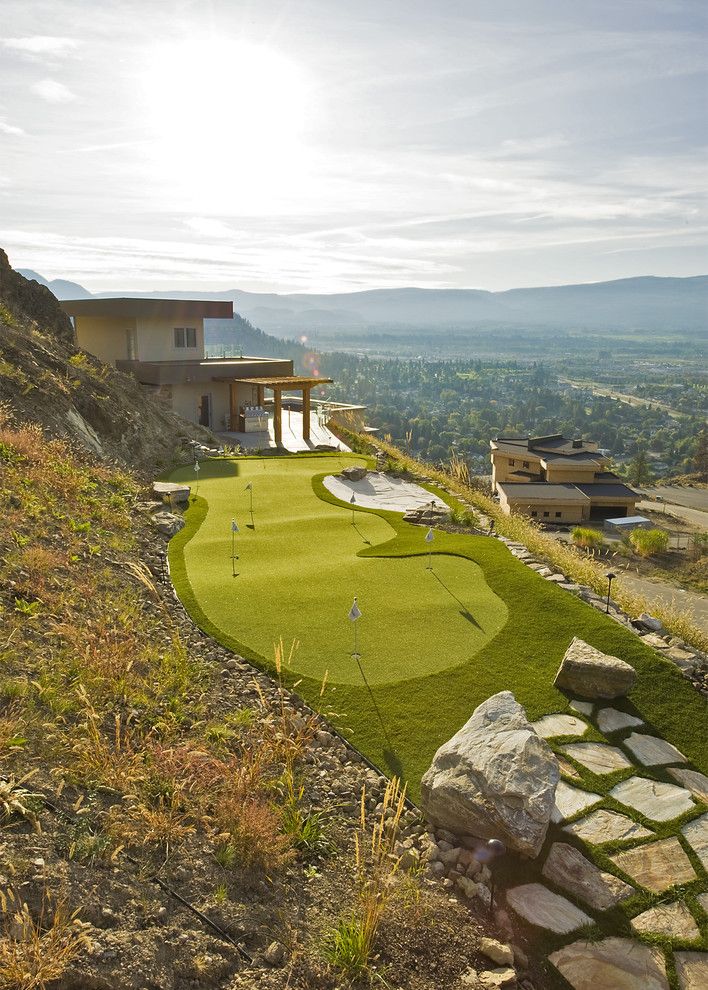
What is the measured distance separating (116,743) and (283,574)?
5.35m

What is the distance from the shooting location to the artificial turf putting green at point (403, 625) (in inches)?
274

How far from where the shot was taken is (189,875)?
14.7ft

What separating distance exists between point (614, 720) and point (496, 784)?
93.5 inches

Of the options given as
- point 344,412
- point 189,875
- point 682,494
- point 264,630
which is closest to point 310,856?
point 189,875

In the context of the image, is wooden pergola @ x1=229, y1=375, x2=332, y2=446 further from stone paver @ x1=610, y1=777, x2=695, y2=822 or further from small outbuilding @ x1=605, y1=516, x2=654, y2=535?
small outbuilding @ x1=605, y1=516, x2=654, y2=535

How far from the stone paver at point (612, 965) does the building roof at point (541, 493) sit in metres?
40.1

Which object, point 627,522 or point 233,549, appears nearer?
point 233,549

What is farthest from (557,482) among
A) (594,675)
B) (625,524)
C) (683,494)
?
(594,675)

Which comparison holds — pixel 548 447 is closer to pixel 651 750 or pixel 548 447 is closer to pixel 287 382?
pixel 287 382

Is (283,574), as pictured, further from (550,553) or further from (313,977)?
(313,977)

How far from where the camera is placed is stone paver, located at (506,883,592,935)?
188 inches

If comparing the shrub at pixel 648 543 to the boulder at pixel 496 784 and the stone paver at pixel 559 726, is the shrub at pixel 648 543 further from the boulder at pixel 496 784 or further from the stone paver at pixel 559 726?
the boulder at pixel 496 784

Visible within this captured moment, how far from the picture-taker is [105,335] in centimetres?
3002

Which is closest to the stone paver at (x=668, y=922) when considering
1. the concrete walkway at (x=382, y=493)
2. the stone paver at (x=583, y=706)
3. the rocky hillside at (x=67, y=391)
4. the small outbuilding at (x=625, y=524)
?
the stone paver at (x=583, y=706)
